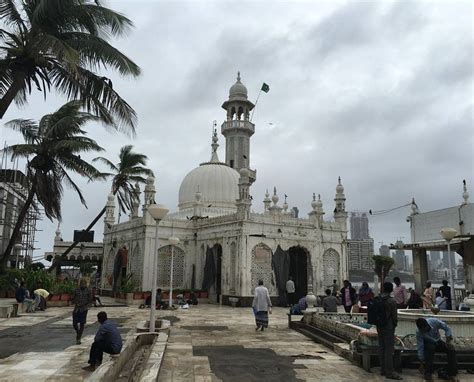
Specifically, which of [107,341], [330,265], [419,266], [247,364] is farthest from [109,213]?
[247,364]

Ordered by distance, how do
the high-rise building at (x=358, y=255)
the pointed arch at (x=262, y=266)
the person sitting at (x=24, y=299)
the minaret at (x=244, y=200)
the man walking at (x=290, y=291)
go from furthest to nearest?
the high-rise building at (x=358, y=255) → the pointed arch at (x=262, y=266) → the minaret at (x=244, y=200) → the man walking at (x=290, y=291) → the person sitting at (x=24, y=299)

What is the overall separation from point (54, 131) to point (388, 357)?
1762cm

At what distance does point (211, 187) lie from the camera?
3136 cm

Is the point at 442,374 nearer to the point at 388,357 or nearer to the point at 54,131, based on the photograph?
the point at 388,357

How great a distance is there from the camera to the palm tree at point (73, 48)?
10.2m

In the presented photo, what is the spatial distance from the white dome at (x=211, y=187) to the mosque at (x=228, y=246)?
7cm

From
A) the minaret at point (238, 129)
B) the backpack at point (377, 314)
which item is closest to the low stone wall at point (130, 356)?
the backpack at point (377, 314)

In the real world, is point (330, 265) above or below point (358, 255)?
below

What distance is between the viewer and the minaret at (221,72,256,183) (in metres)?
37.6

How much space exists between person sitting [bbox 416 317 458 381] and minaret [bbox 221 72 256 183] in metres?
30.4

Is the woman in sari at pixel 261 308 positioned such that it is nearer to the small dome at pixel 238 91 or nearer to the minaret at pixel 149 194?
the minaret at pixel 149 194

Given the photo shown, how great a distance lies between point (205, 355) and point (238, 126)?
98.2ft

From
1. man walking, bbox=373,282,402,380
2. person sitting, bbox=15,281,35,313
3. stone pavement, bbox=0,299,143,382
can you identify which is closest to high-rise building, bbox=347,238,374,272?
person sitting, bbox=15,281,35,313

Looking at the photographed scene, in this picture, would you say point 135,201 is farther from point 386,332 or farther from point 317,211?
point 386,332
